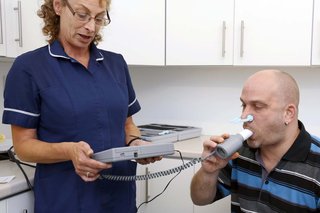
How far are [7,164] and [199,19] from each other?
1225mm

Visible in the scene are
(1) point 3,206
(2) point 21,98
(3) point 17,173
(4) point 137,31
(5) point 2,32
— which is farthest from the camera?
(4) point 137,31

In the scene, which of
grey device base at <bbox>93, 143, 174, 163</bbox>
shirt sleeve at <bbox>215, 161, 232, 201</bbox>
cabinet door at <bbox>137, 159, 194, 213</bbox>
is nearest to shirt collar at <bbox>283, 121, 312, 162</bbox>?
shirt sleeve at <bbox>215, 161, 232, 201</bbox>

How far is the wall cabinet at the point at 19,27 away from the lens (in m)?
1.76

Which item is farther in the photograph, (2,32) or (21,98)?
(2,32)

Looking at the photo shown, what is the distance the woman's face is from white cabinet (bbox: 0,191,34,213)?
1.81 feet

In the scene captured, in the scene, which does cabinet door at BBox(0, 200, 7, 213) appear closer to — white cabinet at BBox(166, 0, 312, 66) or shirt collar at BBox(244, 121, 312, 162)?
shirt collar at BBox(244, 121, 312, 162)

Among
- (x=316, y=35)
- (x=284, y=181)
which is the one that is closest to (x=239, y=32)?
(x=316, y=35)

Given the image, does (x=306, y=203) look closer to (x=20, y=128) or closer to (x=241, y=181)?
(x=241, y=181)

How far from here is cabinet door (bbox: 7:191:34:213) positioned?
1203 mm

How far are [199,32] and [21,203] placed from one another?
4.17ft

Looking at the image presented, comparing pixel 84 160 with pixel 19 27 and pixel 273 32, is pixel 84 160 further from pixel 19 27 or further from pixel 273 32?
pixel 273 32

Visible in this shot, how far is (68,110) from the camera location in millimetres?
1090

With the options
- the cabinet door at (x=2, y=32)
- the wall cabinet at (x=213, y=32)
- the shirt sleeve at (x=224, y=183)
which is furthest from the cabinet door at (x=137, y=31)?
the shirt sleeve at (x=224, y=183)

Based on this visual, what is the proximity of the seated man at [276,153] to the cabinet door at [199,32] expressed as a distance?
83 cm
